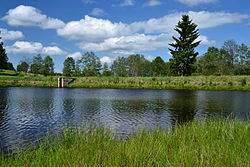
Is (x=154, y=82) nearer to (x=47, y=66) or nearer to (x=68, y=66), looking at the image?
(x=68, y=66)

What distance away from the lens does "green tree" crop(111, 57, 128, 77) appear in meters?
115

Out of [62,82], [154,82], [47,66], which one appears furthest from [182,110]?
[47,66]

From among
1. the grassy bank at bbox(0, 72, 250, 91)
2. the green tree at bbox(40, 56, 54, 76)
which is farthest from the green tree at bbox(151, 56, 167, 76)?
the green tree at bbox(40, 56, 54, 76)

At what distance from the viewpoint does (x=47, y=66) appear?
11488 centimetres

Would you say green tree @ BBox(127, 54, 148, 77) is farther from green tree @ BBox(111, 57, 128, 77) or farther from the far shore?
the far shore

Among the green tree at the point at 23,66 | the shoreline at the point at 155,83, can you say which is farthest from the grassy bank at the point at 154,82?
the green tree at the point at 23,66

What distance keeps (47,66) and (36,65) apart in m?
6.37

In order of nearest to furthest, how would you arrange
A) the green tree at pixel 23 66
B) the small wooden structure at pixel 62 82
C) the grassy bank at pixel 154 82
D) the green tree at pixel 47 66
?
the grassy bank at pixel 154 82 → the small wooden structure at pixel 62 82 → the green tree at pixel 47 66 → the green tree at pixel 23 66

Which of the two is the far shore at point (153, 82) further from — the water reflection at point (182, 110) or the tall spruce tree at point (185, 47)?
the water reflection at point (182, 110)

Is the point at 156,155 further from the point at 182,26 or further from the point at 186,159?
the point at 182,26

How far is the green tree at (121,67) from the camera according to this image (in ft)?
378

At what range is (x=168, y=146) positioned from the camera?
691cm

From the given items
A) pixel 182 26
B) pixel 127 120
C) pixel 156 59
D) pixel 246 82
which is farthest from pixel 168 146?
pixel 156 59

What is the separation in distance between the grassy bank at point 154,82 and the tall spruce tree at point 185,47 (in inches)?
370
